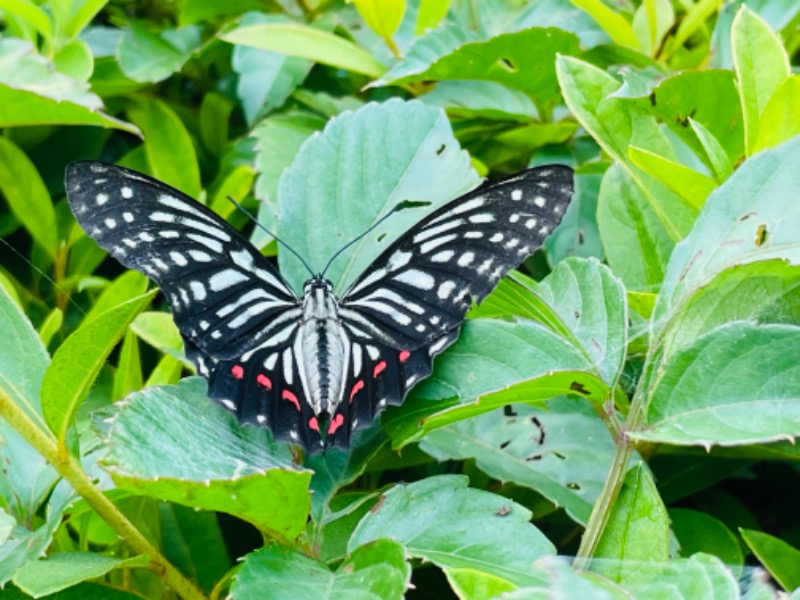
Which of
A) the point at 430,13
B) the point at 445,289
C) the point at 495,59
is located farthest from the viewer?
the point at 430,13

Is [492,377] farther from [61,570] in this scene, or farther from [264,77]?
[264,77]

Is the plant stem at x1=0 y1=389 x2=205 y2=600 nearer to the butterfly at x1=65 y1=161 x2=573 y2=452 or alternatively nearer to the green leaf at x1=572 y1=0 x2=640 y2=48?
the butterfly at x1=65 y1=161 x2=573 y2=452

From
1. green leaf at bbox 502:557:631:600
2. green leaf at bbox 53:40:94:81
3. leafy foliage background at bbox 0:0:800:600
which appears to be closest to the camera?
green leaf at bbox 502:557:631:600

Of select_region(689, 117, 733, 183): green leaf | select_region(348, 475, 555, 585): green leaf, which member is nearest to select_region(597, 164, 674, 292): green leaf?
select_region(689, 117, 733, 183): green leaf

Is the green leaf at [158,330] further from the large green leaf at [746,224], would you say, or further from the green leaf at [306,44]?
the large green leaf at [746,224]

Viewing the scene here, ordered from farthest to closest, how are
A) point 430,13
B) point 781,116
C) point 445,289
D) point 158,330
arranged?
point 430,13 → point 158,330 → point 445,289 → point 781,116

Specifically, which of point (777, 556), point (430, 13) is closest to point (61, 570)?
point (777, 556)

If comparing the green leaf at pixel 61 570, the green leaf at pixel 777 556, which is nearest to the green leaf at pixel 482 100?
the green leaf at pixel 777 556
